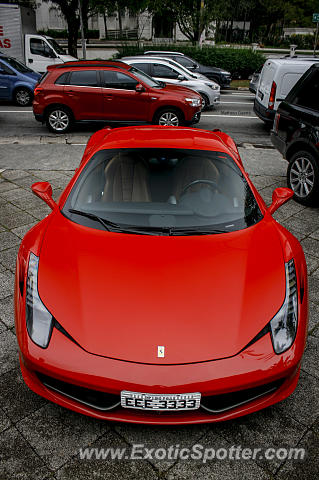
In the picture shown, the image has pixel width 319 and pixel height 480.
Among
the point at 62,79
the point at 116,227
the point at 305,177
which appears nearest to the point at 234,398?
the point at 116,227

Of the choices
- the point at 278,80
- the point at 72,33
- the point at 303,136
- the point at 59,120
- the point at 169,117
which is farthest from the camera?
the point at 72,33

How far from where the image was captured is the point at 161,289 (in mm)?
2521

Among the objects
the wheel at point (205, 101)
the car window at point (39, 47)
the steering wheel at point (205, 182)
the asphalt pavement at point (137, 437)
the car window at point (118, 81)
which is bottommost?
the asphalt pavement at point (137, 437)

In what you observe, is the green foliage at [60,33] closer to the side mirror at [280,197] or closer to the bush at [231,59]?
the bush at [231,59]

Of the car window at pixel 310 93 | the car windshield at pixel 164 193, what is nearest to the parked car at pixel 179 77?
the car window at pixel 310 93

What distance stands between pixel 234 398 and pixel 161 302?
0.66 m

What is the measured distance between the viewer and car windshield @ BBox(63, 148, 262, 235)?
3.09 m

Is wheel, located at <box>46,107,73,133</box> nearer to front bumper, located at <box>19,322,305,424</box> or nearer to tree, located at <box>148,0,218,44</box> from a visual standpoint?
front bumper, located at <box>19,322,305,424</box>

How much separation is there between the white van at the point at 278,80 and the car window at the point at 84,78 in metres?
4.33

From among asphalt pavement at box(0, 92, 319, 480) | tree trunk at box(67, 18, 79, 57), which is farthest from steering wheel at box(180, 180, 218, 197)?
tree trunk at box(67, 18, 79, 57)

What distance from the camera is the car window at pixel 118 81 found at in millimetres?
10359

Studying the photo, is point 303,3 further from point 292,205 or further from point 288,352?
point 288,352

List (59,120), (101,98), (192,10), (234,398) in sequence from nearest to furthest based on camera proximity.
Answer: (234,398) → (101,98) → (59,120) → (192,10)

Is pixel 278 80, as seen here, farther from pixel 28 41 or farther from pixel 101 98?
pixel 28 41
